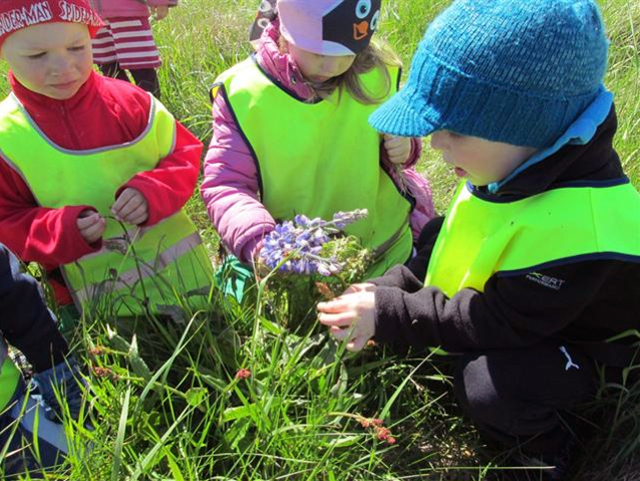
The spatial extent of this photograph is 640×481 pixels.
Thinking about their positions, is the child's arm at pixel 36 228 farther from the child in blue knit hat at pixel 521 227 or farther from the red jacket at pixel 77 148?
the child in blue knit hat at pixel 521 227

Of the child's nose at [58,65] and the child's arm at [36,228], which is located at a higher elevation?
the child's nose at [58,65]

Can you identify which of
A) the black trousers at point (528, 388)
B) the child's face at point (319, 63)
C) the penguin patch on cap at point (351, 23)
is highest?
the penguin patch on cap at point (351, 23)

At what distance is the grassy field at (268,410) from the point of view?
1570mm

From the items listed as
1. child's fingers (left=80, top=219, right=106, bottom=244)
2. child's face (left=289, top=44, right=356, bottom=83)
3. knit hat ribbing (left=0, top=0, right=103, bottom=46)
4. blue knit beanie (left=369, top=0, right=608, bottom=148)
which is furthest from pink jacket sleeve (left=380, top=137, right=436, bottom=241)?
knit hat ribbing (left=0, top=0, right=103, bottom=46)

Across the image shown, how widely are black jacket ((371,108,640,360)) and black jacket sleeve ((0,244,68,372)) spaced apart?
2.90 feet

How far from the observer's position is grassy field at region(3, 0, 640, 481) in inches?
61.8

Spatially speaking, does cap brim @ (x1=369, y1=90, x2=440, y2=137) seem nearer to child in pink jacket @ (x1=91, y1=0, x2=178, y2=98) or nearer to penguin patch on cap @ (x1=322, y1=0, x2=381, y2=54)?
penguin patch on cap @ (x1=322, y1=0, x2=381, y2=54)

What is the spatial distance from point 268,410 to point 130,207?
0.83 m

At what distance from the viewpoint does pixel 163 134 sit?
227 cm

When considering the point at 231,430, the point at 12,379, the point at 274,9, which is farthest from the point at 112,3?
the point at 231,430

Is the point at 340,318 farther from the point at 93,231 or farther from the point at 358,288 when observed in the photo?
the point at 93,231

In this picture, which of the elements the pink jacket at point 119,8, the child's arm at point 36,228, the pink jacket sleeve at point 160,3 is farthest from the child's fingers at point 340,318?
the pink jacket sleeve at point 160,3

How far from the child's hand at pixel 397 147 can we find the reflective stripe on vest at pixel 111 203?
29.4 inches

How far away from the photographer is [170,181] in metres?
2.19
